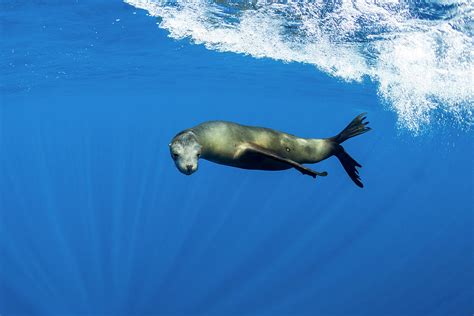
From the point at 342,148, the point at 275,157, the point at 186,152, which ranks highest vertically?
the point at 342,148

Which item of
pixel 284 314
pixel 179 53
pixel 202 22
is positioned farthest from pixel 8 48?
pixel 284 314

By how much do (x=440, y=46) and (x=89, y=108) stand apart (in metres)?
31.8

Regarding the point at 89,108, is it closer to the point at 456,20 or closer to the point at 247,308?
the point at 247,308

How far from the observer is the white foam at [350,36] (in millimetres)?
11023

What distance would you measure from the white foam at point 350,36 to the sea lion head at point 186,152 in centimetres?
754

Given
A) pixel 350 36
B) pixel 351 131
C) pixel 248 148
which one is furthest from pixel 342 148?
pixel 350 36

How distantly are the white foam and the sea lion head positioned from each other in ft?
24.8

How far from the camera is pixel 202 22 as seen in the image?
13.1 metres

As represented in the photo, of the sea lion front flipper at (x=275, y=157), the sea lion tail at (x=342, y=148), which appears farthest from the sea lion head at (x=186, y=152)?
the sea lion tail at (x=342, y=148)

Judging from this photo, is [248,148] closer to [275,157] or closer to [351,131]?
[275,157]

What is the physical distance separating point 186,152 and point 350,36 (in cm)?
1105

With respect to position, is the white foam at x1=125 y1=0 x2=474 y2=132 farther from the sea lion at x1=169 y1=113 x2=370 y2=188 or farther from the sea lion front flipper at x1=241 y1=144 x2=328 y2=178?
the sea lion front flipper at x1=241 y1=144 x2=328 y2=178

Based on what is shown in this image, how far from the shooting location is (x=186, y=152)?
13.4 ft

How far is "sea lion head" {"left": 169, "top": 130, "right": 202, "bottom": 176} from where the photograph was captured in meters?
3.95
